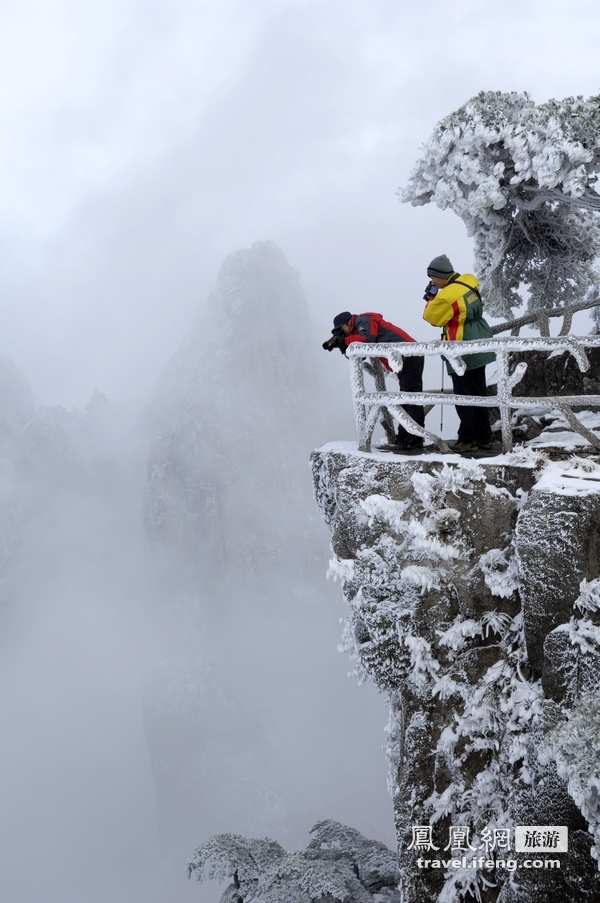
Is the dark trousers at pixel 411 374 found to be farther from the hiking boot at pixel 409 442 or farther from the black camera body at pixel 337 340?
the black camera body at pixel 337 340

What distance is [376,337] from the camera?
8258 mm

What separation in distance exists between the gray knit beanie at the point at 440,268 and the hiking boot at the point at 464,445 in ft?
7.37

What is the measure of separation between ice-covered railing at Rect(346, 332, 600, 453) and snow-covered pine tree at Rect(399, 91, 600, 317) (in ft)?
10.1

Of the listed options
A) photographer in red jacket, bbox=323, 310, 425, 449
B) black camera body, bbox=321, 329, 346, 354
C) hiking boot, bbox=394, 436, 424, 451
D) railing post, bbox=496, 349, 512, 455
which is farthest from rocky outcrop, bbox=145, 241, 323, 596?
railing post, bbox=496, 349, 512, 455

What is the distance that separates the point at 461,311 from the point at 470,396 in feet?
4.53

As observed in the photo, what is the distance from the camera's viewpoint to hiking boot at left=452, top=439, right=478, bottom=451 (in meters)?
7.98

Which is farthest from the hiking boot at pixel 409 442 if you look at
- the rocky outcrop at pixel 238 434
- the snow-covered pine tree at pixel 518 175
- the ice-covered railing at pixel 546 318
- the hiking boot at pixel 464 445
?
the rocky outcrop at pixel 238 434

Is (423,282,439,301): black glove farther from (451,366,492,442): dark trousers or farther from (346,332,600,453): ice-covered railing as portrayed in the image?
(346,332,600,453): ice-covered railing

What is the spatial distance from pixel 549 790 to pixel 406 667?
186 centimetres

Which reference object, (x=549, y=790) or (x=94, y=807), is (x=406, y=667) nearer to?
(x=549, y=790)

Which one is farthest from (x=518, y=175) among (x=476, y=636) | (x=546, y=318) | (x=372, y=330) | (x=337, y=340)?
(x=476, y=636)

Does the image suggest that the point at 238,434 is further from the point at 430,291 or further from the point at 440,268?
the point at 440,268

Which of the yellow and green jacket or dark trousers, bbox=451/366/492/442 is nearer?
the yellow and green jacket

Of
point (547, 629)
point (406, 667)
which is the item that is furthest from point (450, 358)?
point (406, 667)
